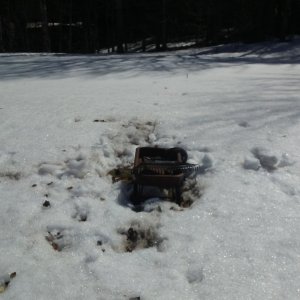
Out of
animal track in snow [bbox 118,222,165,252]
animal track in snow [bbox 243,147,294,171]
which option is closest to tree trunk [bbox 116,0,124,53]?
animal track in snow [bbox 243,147,294,171]

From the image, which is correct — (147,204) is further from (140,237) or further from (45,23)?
(45,23)

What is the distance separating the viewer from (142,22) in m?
27.7

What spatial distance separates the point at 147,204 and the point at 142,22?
86.9 ft

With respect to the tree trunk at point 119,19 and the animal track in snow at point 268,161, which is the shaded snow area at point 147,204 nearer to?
the animal track in snow at point 268,161

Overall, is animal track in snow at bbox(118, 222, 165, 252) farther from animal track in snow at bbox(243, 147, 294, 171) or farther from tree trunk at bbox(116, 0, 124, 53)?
tree trunk at bbox(116, 0, 124, 53)

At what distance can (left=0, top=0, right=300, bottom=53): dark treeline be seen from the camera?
62.7 feet

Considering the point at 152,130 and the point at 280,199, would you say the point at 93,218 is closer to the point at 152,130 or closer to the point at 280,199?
the point at 280,199

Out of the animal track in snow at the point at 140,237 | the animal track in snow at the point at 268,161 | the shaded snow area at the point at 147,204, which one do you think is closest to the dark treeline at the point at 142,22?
the shaded snow area at the point at 147,204

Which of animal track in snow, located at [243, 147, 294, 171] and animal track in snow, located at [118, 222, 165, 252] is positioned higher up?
animal track in snow, located at [243, 147, 294, 171]

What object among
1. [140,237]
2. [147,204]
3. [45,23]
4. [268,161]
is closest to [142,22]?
[45,23]

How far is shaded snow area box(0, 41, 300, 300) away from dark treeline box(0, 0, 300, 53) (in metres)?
14.1

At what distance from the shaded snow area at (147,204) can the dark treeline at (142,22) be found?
554 inches

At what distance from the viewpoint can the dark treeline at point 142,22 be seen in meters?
19.1

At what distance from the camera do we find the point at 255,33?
18.8 m
